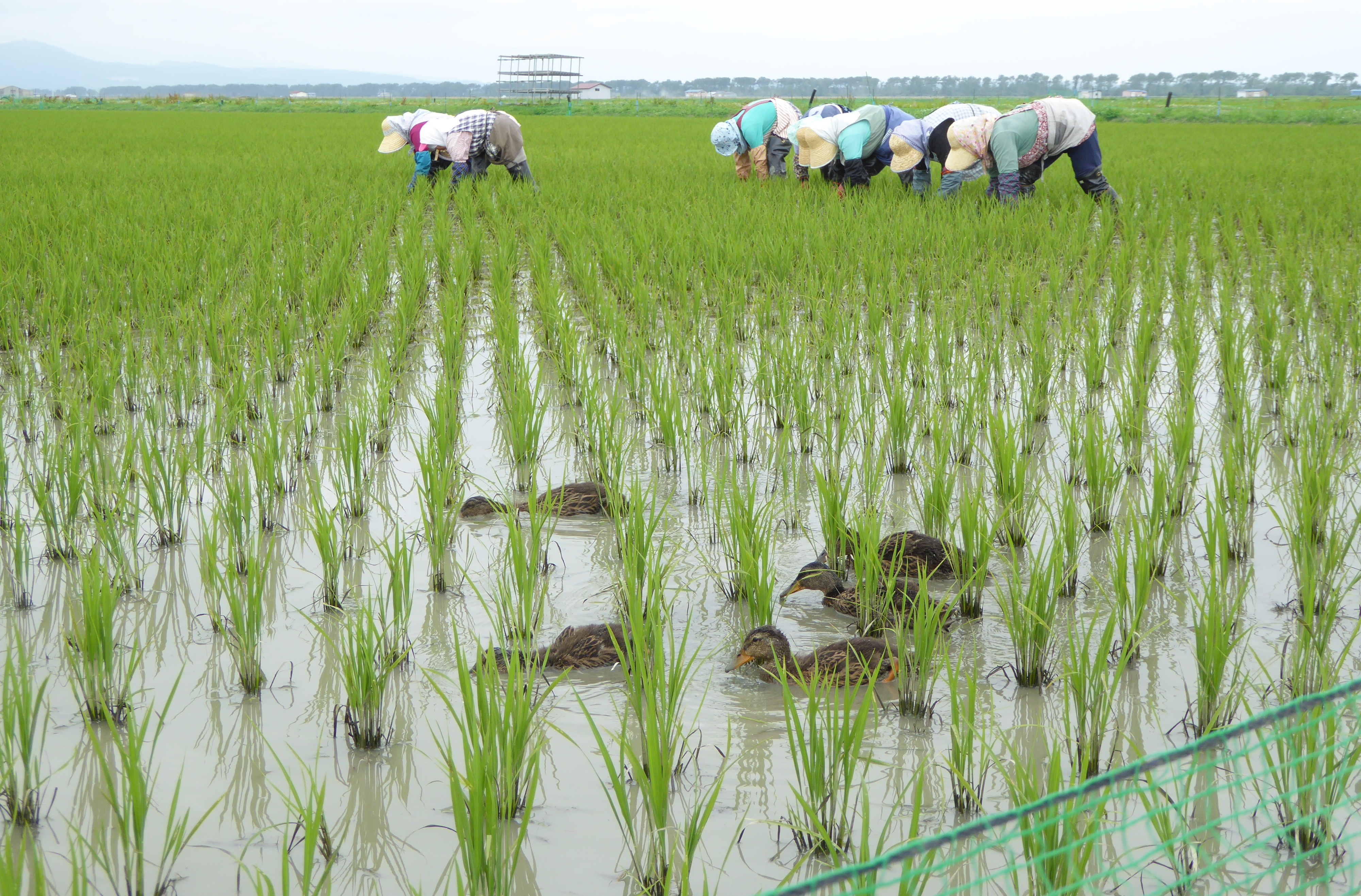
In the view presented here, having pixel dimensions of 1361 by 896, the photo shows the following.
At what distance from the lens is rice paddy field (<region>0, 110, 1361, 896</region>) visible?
1531 mm

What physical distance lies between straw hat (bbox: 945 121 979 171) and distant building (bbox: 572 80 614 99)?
43.6 meters

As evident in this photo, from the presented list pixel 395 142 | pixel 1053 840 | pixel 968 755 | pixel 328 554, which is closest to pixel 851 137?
pixel 395 142

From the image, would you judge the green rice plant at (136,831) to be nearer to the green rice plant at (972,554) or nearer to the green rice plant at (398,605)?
the green rice plant at (398,605)

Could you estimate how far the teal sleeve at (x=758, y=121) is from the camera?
8961mm

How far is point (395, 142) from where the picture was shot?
26.9 ft

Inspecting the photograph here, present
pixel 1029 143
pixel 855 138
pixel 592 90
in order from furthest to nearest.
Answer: pixel 592 90
pixel 855 138
pixel 1029 143

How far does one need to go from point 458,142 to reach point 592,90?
50.9 m

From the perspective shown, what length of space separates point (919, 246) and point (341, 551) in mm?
4061

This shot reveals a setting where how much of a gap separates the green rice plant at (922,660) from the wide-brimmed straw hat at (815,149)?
21.3 feet

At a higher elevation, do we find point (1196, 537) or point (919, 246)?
point (919, 246)

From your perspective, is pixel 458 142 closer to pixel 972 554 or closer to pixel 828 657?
pixel 972 554

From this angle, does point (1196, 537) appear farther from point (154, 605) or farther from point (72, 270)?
point (72, 270)

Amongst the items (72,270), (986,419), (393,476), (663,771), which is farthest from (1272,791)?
(72,270)

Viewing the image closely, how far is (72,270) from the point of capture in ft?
15.5
